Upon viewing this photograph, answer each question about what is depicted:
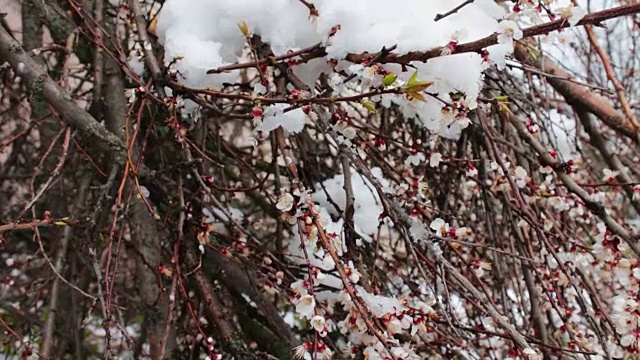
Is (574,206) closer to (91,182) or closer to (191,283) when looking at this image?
(191,283)

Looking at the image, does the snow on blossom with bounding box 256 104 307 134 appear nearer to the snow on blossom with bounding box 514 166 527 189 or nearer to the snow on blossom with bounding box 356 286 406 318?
the snow on blossom with bounding box 356 286 406 318

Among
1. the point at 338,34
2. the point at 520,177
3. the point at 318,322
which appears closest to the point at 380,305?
the point at 318,322

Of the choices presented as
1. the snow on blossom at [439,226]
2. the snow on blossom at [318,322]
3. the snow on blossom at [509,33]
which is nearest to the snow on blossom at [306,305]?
the snow on blossom at [318,322]

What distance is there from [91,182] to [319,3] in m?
1.37

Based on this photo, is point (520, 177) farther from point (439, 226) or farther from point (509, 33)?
point (509, 33)

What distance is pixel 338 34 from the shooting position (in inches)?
54.9

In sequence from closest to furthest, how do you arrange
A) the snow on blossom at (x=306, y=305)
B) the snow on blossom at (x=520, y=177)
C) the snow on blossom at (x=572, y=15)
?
the snow on blossom at (x=572, y=15), the snow on blossom at (x=306, y=305), the snow on blossom at (x=520, y=177)

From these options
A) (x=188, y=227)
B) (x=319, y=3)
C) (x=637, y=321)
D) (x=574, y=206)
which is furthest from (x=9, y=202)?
(x=637, y=321)

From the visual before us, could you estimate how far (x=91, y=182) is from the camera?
2477 mm

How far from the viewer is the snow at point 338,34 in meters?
1.38

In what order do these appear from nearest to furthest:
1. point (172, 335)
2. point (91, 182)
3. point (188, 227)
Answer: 1. point (188, 227)
2. point (172, 335)
3. point (91, 182)

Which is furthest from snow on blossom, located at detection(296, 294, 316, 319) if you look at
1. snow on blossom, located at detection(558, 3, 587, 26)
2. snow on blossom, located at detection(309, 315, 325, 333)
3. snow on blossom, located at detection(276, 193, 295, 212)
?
snow on blossom, located at detection(558, 3, 587, 26)

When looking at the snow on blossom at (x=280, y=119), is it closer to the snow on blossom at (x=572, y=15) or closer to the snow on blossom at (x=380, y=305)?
the snow on blossom at (x=380, y=305)

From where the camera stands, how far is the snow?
1.38 meters
